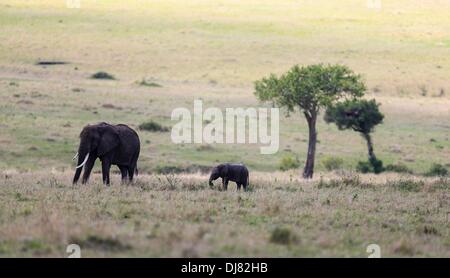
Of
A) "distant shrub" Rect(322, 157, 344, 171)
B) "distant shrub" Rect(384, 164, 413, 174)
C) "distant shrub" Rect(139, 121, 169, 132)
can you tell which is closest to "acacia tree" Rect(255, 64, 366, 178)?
"distant shrub" Rect(322, 157, 344, 171)

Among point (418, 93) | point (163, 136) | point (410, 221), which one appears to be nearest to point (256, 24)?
point (418, 93)

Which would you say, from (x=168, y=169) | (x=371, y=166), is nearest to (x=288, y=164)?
(x=371, y=166)

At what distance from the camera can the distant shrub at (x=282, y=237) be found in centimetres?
1305

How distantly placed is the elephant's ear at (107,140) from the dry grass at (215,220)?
3.61ft

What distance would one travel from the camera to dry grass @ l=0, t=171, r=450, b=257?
489 inches

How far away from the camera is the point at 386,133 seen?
53781 millimetres

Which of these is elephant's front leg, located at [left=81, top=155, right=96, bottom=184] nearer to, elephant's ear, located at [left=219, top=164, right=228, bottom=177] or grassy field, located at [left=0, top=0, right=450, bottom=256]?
grassy field, located at [left=0, top=0, right=450, bottom=256]

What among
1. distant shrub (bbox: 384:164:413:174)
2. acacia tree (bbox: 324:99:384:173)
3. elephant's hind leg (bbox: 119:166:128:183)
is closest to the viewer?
elephant's hind leg (bbox: 119:166:128:183)

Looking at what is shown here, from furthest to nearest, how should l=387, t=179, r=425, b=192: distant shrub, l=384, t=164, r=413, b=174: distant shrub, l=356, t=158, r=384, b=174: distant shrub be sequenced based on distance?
l=384, t=164, r=413, b=174: distant shrub
l=356, t=158, r=384, b=174: distant shrub
l=387, t=179, r=425, b=192: distant shrub

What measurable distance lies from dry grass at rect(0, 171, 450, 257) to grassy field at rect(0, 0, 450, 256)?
4 cm

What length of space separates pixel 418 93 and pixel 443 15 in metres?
41.2

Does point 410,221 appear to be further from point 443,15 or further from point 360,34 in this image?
point 443,15

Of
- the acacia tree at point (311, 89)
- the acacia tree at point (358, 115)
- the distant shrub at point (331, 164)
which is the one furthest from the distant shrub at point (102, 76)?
the acacia tree at point (311, 89)

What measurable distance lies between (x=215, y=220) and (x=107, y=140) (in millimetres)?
7902
